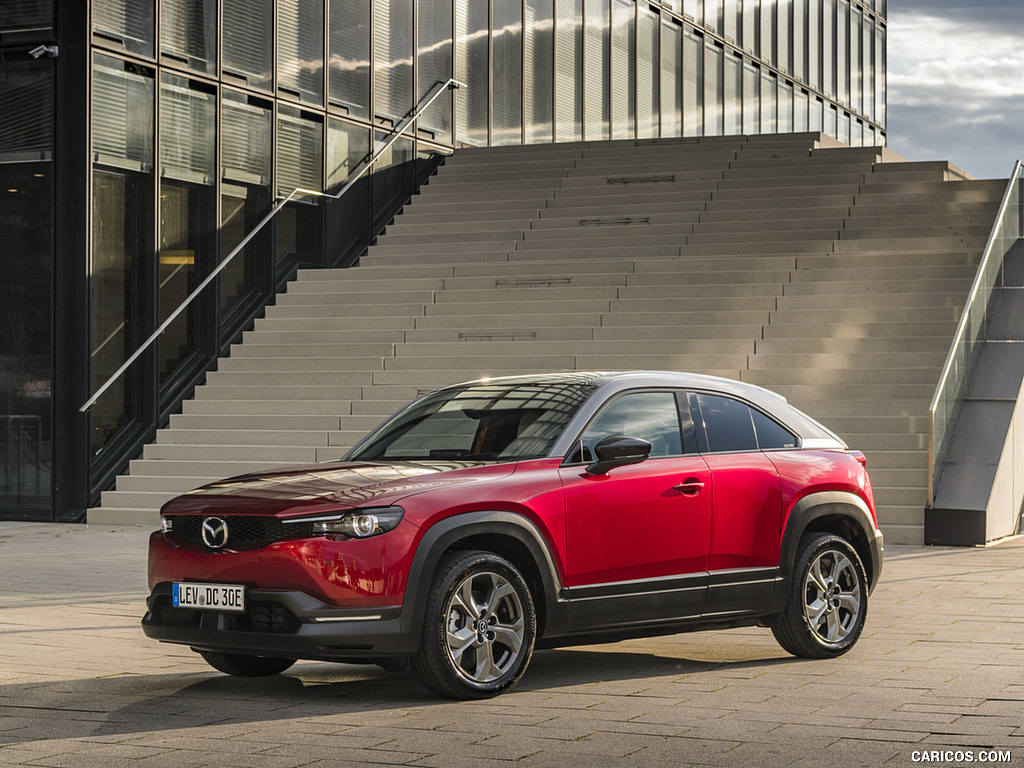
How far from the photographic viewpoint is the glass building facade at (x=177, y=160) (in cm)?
1747

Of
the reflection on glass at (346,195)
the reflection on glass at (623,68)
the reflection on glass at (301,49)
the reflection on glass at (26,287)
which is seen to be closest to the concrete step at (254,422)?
the reflection on glass at (26,287)

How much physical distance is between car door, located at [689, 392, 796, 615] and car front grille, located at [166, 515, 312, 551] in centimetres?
226

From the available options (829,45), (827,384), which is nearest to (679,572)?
(827,384)

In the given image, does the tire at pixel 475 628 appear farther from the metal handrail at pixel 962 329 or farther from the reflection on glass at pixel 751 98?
the reflection on glass at pixel 751 98

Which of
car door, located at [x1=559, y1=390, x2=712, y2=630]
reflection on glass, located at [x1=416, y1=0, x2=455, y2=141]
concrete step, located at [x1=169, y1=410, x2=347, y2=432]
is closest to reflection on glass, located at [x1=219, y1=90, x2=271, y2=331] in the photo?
concrete step, located at [x1=169, y1=410, x2=347, y2=432]

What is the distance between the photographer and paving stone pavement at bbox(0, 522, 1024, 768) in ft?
19.1

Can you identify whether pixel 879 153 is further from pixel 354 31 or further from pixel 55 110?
pixel 55 110

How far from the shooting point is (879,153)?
2425 cm

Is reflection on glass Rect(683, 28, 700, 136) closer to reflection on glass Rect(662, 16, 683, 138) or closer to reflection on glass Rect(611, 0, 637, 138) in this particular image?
reflection on glass Rect(662, 16, 683, 138)

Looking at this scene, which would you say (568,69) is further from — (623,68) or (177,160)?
(177,160)

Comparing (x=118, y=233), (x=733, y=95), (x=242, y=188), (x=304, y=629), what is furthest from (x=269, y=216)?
(x=733, y=95)

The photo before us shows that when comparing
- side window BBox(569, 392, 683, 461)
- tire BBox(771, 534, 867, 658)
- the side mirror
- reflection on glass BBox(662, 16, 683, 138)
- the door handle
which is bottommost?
tire BBox(771, 534, 867, 658)

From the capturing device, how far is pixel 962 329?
15.6 metres

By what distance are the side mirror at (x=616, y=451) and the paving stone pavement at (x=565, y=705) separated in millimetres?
1061
